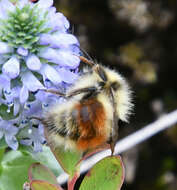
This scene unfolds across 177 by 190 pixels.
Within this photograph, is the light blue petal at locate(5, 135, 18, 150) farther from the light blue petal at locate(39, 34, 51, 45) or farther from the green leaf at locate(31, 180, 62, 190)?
the light blue petal at locate(39, 34, 51, 45)

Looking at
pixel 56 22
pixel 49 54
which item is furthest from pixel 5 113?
pixel 56 22

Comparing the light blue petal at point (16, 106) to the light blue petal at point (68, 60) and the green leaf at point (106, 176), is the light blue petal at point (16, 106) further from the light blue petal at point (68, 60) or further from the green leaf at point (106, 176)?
the green leaf at point (106, 176)

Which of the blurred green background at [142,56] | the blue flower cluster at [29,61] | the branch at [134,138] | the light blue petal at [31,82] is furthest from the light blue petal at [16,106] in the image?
the blurred green background at [142,56]

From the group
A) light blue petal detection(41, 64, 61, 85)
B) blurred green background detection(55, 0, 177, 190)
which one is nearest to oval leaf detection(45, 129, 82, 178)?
light blue petal detection(41, 64, 61, 85)

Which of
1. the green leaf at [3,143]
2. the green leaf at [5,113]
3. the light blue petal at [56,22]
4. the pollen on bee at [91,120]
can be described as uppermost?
the light blue petal at [56,22]

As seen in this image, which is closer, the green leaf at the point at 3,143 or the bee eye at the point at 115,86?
the bee eye at the point at 115,86

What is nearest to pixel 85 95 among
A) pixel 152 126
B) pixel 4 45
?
pixel 4 45

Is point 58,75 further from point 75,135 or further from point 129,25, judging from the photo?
point 129,25

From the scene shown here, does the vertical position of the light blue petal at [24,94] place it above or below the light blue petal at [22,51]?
below
